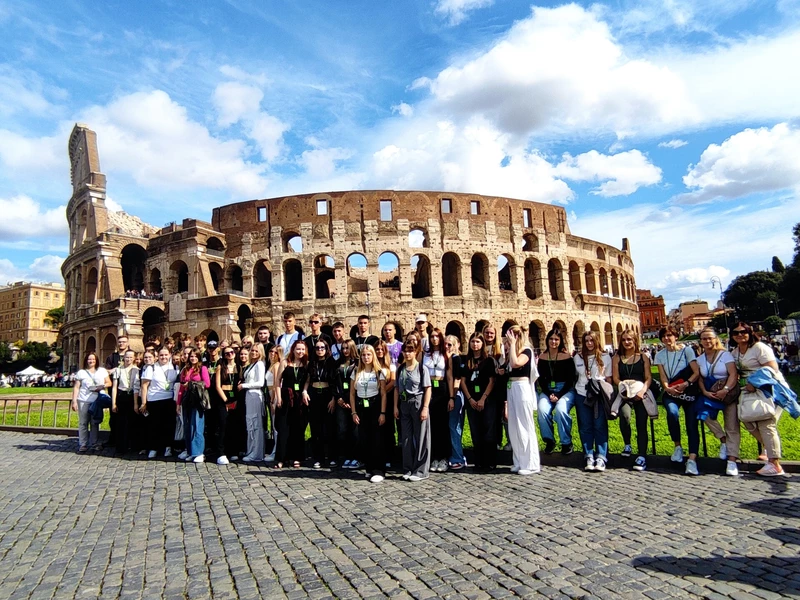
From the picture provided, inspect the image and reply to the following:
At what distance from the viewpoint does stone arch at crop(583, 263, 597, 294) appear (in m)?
35.5

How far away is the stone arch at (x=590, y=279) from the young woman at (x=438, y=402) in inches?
1205

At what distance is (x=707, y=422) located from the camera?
259 inches

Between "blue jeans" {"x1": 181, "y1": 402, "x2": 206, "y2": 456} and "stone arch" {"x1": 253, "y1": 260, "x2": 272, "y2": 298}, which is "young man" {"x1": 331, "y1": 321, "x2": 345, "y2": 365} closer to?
"blue jeans" {"x1": 181, "y1": 402, "x2": 206, "y2": 456}

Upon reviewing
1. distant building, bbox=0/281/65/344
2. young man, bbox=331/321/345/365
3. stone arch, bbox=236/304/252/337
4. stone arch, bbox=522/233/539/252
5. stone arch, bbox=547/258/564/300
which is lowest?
young man, bbox=331/321/345/365

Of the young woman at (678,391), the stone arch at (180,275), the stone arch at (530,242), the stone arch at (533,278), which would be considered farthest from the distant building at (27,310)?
the young woman at (678,391)

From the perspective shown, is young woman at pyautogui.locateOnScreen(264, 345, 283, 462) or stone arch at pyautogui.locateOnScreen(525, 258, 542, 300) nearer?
young woman at pyautogui.locateOnScreen(264, 345, 283, 462)

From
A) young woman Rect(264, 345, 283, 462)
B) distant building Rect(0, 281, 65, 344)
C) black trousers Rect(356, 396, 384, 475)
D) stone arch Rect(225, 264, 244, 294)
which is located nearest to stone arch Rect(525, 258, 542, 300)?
stone arch Rect(225, 264, 244, 294)

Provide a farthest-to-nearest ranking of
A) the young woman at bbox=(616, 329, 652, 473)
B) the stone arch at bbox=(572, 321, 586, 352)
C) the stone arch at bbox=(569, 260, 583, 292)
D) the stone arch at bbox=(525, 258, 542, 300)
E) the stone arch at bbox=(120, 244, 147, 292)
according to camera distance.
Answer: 1. the stone arch at bbox=(569, 260, 583, 292)
2. the stone arch at bbox=(120, 244, 147, 292)
3. the stone arch at bbox=(572, 321, 586, 352)
4. the stone arch at bbox=(525, 258, 542, 300)
5. the young woman at bbox=(616, 329, 652, 473)

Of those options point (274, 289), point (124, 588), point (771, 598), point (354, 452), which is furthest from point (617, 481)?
point (274, 289)

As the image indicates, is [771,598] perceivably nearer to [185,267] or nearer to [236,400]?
[236,400]

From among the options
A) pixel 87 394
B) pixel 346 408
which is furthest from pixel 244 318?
pixel 346 408

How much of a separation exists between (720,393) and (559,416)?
6.45 ft

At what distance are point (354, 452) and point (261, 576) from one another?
12.9ft

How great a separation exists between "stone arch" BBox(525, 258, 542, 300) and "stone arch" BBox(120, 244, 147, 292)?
81.6 feet
